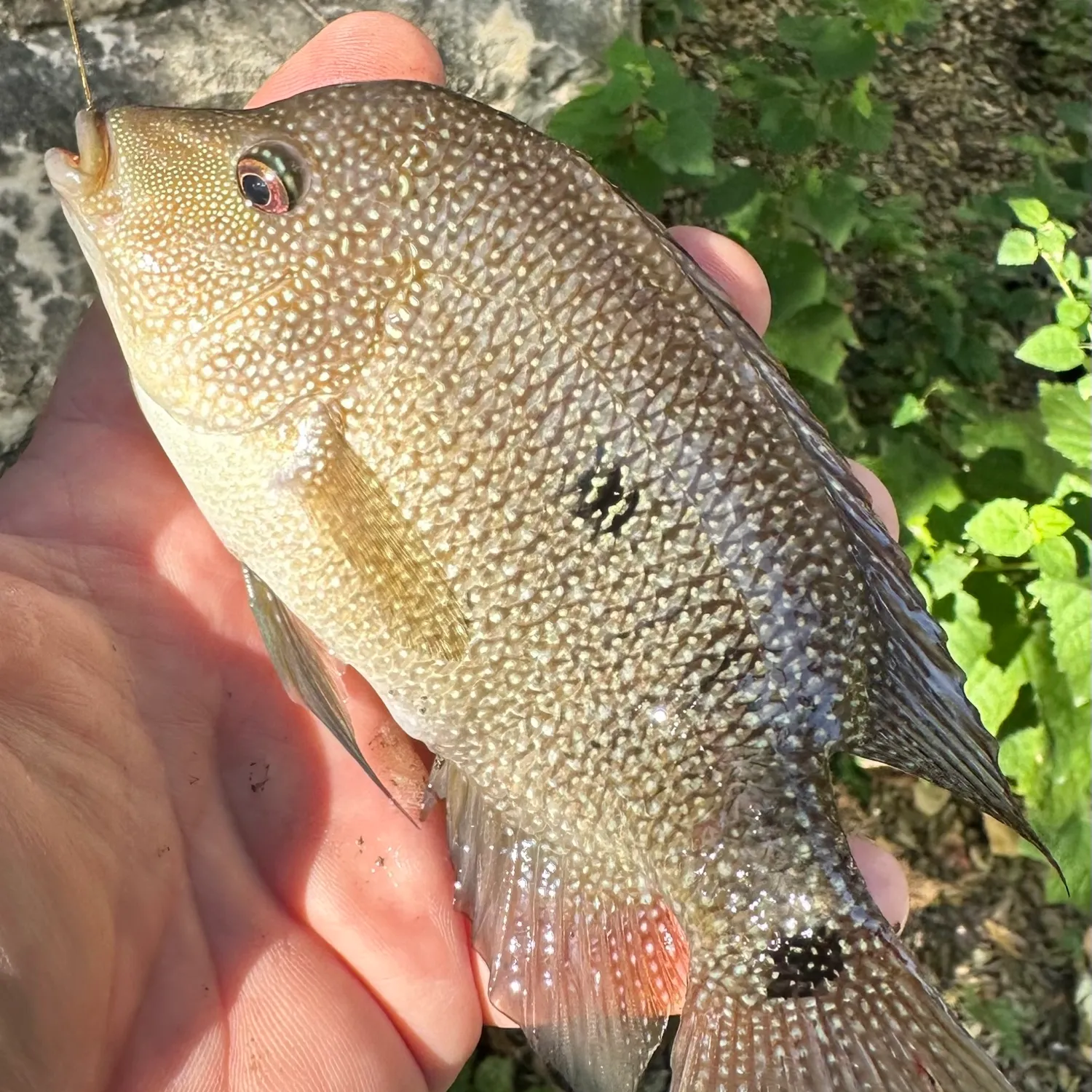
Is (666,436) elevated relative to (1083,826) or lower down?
elevated


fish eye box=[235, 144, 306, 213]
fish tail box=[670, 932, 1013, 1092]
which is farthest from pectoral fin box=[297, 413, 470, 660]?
fish tail box=[670, 932, 1013, 1092]

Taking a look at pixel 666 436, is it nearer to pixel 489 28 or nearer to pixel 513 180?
pixel 513 180

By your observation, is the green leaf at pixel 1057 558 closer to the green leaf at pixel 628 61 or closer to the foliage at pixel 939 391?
the foliage at pixel 939 391

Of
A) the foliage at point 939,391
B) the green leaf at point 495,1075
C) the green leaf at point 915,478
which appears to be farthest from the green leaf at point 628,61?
the green leaf at point 495,1075

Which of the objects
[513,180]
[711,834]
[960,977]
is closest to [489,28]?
[513,180]

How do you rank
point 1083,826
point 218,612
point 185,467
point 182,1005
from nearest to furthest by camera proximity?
point 182,1005 → point 185,467 → point 218,612 → point 1083,826

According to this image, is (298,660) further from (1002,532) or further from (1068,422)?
(1068,422)

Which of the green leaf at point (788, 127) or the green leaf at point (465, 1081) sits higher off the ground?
the green leaf at point (788, 127)
